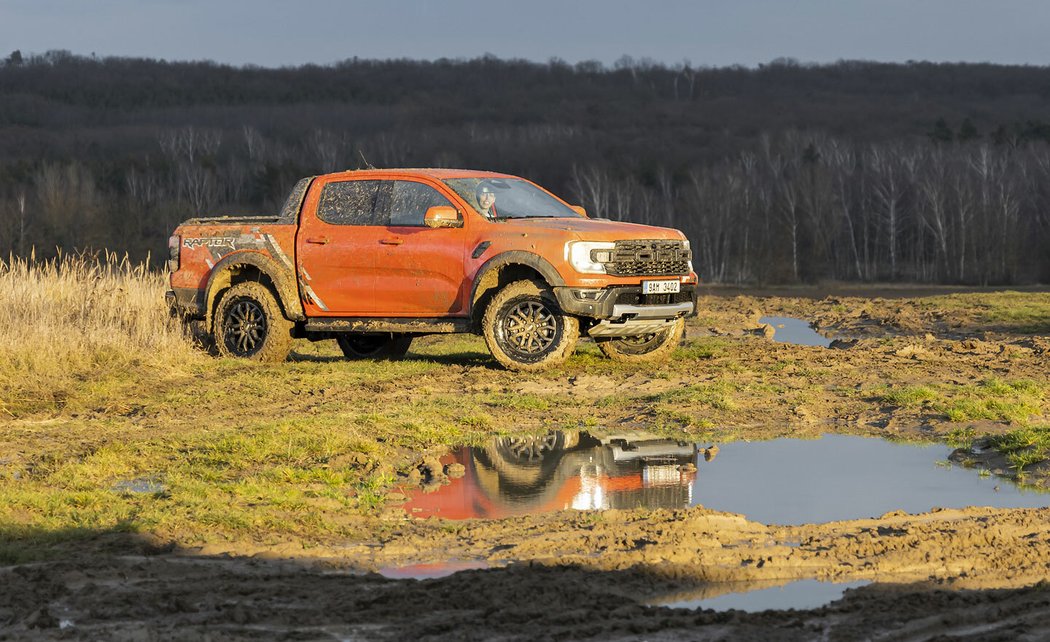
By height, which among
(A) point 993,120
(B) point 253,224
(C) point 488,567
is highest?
(A) point 993,120

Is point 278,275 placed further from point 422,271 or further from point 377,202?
point 422,271

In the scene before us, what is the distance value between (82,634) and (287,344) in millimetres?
10601

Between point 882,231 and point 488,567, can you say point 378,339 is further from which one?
point 882,231

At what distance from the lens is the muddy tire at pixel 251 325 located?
1622 centimetres

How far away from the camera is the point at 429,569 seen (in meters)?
7.12

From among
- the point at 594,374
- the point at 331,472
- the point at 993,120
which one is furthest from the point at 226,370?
the point at 993,120

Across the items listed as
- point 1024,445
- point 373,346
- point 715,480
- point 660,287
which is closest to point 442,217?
point 660,287

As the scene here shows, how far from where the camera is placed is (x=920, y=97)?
17012 cm

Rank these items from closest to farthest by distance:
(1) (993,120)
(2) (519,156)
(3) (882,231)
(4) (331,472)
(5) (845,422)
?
(4) (331,472), (5) (845,422), (3) (882,231), (2) (519,156), (1) (993,120)

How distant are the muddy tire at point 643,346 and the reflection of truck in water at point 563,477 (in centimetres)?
467

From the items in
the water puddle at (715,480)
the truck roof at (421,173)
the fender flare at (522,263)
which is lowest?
the water puddle at (715,480)

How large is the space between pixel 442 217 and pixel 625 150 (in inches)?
4380

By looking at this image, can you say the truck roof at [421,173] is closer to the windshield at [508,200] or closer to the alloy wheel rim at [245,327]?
the windshield at [508,200]

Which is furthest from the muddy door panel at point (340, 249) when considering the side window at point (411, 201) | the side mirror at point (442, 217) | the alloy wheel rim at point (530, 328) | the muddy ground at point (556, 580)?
the muddy ground at point (556, 580)
